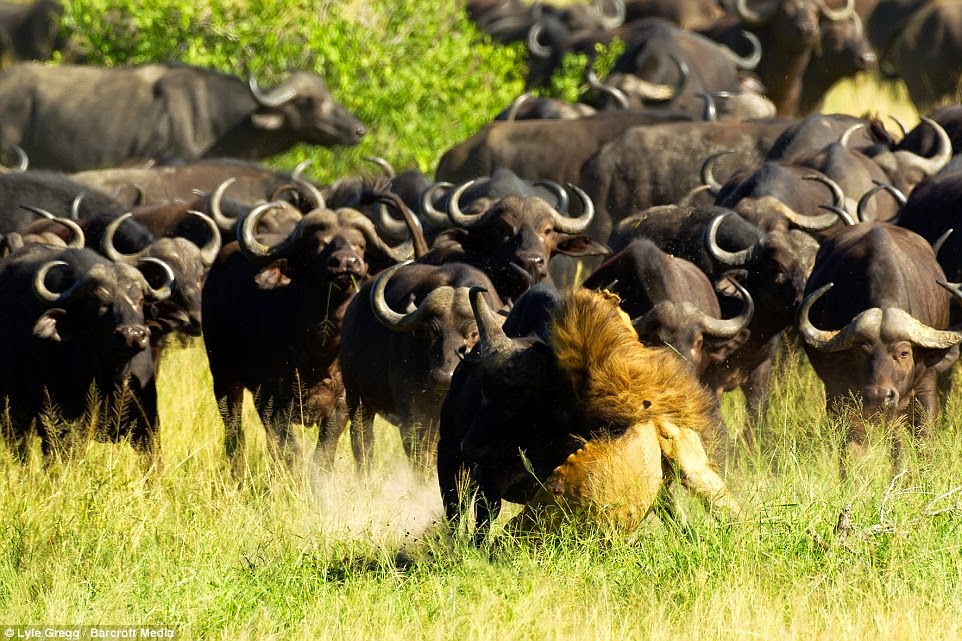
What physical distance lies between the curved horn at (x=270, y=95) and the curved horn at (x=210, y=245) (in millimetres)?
7605

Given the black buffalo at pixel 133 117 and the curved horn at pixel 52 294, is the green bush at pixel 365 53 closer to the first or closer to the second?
the black buffalo at pixel 133 117

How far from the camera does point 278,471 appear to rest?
26.6 feet

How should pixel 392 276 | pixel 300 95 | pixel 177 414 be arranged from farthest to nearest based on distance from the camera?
pixel 300 95 → pixel 177 414 → pixel 392 276

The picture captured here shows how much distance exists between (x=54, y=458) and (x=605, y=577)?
3.78 m

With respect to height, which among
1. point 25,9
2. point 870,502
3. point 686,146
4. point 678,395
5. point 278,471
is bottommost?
point 25,9

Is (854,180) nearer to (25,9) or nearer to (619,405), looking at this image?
(619,405)

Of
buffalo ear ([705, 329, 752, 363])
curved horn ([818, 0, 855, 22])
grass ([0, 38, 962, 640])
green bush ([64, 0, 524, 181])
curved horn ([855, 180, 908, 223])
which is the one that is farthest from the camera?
curved horn ([818, 0, 855, 22])

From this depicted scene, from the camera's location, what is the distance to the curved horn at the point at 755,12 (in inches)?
856

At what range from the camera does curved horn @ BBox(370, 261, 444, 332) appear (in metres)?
8.07

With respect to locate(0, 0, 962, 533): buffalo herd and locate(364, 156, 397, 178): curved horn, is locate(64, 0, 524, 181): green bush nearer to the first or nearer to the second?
locate(0, 0, 962, 533): buffalo herd

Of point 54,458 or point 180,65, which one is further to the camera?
point 180,65

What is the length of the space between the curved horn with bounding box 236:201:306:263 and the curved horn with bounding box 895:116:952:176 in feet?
18.4

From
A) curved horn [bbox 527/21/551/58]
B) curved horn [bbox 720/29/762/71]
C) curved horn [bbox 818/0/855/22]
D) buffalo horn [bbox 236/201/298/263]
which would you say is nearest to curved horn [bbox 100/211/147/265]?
buffalo horn [bbox 236/201/298/263]

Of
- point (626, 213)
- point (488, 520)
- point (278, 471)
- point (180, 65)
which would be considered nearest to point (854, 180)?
point (626, 213)
